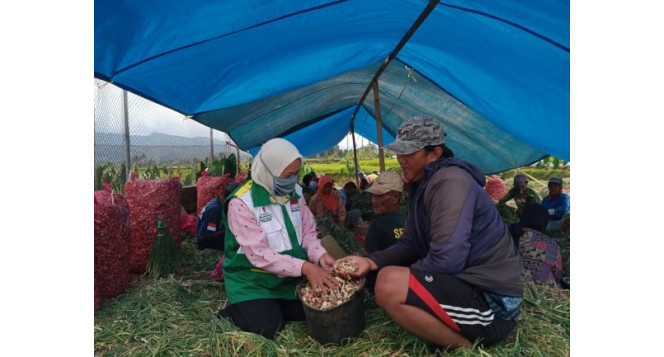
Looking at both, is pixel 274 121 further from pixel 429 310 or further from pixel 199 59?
pixel 429 310

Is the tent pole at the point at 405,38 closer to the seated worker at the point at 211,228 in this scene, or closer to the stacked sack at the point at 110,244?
the seated worker at the point at 211,228

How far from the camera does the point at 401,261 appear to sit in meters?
2.46

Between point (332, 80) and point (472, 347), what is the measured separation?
376 centimetres

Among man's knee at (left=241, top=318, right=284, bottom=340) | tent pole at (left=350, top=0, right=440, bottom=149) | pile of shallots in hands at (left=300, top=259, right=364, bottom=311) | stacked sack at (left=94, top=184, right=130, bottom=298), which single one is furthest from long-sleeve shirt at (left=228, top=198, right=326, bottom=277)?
tent pole at (left=350, top=0, right=440, bottom=149)

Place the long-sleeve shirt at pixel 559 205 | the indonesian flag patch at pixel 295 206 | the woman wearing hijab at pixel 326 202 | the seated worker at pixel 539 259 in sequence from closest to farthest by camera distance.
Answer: the indonesian flag patch at pixel 295 206
the seated worker at pixel 539 259
the woman wearing hijab at pixel 326 202
the long-sleeve shirt at pixel 559 205

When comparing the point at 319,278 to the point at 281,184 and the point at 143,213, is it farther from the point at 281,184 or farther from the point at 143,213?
the point at 143,213

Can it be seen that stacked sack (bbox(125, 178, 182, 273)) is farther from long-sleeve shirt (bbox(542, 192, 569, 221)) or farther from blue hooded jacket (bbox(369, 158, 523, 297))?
long-sleeve shirt (bbox(542, 192, 569, 221))

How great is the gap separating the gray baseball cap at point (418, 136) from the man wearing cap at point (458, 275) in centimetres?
14

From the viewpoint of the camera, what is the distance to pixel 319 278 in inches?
90.1

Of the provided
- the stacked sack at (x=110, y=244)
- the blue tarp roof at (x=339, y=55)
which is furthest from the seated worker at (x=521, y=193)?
the stacked sack at (x=110, y=244)

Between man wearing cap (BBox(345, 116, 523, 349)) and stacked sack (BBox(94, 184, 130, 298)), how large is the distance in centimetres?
201

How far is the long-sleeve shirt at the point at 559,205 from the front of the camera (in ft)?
19.0

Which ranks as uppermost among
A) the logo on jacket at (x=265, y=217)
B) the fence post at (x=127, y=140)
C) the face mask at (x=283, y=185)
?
the fence post at (x=127, y=140)

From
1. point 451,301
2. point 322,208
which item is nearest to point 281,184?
point 451,301
